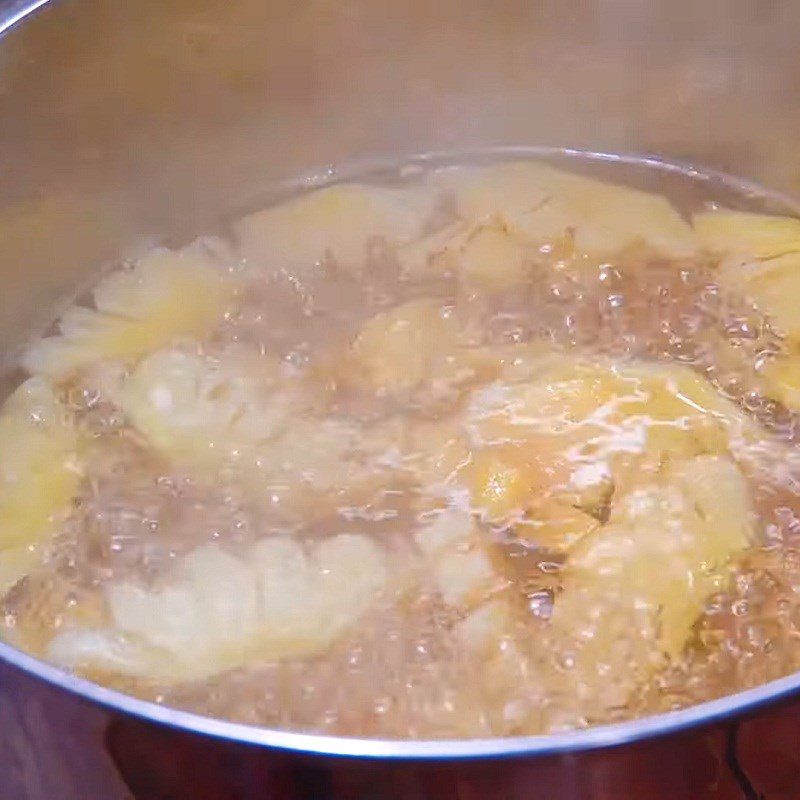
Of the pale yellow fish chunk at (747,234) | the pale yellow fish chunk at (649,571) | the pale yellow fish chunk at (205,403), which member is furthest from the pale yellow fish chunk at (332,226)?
the pale yellow fish chunk at (649,571)

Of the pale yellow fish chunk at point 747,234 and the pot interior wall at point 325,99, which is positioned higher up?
the pot interior wall at point 325,99

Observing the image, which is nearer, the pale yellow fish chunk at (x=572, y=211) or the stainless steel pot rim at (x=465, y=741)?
the stainless steel pot rim at (x=465, y=741)

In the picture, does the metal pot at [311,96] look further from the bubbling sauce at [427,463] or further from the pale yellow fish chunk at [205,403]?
the pale yellow fish chunk at [205,403]

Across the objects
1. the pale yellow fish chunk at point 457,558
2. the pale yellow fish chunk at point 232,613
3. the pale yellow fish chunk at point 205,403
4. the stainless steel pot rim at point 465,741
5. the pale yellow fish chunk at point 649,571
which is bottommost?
the pale yellow fish chunk at point 649,571

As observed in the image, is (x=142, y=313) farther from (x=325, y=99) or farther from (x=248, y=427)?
(x=325, y=99)

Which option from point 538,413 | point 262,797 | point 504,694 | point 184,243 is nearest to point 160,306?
point 184,243

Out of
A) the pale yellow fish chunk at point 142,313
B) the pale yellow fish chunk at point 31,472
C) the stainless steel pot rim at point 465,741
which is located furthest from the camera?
the pale yellow fish chunk at point 142,313

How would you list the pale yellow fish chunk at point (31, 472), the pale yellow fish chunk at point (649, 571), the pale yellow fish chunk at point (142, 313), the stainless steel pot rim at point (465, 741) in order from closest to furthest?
the stainless steel pot rim at point (465, 741), the pale yellow fish chunk at point (649, 571), the pale yellow fish chunk at point (31, 472), the pale yellow fish chunk at point (142, 313)

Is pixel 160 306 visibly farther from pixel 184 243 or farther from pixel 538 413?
pixel 538 413

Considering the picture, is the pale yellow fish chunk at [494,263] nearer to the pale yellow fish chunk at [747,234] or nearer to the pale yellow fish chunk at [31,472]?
the pale yellow fish chunk at [747,234]
